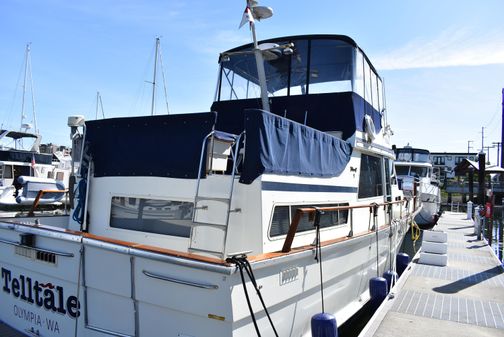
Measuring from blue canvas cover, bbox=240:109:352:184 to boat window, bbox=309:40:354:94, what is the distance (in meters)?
1.52

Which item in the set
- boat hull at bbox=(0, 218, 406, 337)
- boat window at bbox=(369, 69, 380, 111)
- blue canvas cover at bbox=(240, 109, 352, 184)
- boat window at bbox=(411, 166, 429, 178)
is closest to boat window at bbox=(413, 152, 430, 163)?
boat window at bbox=(411, 166, 429, 178)

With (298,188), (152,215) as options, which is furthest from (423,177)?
(152,215)

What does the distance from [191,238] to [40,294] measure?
168 cm

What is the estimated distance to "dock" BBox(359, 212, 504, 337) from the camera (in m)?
5.33

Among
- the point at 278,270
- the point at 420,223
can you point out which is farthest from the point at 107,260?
the point at 420,223

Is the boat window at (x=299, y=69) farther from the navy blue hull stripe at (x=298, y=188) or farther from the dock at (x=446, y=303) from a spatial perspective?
the dock at (x=446, y=303)

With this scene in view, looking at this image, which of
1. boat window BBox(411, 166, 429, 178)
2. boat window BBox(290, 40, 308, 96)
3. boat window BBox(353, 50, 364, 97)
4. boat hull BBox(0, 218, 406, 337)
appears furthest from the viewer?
boat window BBox(411, 166, 429, 178)

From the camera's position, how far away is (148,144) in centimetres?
427

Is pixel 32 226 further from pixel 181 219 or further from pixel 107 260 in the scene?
pixel 181 219

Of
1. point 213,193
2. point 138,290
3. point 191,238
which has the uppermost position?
point 213,193

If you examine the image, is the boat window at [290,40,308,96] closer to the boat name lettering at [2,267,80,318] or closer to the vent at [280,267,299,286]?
the vent at [280,267,299,286]

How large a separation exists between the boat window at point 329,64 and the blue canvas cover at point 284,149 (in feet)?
4.98

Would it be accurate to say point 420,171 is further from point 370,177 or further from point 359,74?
point 359,74

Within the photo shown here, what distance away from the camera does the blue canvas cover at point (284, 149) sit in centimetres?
373
